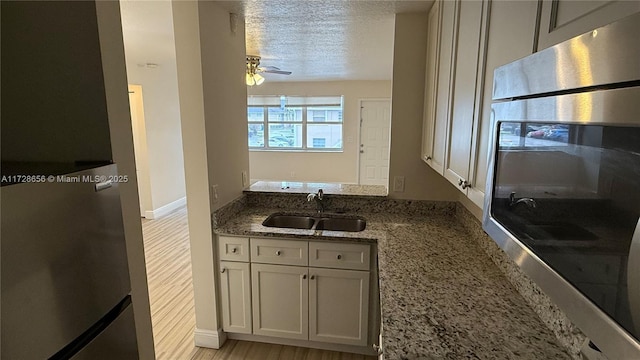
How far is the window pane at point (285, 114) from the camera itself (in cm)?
743

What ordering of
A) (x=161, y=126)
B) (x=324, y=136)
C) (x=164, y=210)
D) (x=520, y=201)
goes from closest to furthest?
(x=520, y=201), (x=161, y=126), (x=164, y=210), (x=324, y=136)

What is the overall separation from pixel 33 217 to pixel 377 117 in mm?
6704

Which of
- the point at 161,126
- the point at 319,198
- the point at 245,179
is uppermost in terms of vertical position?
the point at 161,126

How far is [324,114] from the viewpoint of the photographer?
7.29m

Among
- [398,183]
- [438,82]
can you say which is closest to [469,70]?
[438,82]

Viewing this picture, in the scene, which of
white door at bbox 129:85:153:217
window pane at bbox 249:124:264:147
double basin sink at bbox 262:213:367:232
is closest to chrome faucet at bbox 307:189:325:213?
double basin sink at bbox 262:213:367:232

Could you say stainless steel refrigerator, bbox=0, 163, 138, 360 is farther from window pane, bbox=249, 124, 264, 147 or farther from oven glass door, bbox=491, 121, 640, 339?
window pane, bbox=249, 124, 264, 147

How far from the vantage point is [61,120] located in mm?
901

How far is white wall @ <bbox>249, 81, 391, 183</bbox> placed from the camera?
6.94 m

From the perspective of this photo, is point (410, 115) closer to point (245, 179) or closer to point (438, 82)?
point (438, 82)

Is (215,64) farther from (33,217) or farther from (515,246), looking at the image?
(515,246)

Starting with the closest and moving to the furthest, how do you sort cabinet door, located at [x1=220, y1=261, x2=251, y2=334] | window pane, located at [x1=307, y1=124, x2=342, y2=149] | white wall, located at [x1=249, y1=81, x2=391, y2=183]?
cabinet door, located at [x1=220, y1=261, x2=251, y2=334] < white wall, located at [x1=249, y1=81, x2=391, y2=183] < window pane, located at [x1=307, y1=124, x2=342, y2=149]

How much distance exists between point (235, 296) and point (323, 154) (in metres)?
5.37

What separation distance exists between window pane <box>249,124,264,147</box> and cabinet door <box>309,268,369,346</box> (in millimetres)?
5918
